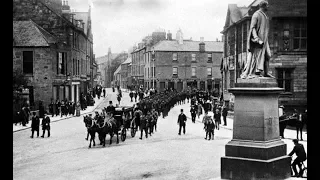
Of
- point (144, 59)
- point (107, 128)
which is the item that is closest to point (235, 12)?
point (107, 128)

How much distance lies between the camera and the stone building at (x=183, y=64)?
229ft

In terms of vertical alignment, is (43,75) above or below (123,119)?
above

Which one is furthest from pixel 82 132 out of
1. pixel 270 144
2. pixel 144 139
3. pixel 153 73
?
pixel 153 73

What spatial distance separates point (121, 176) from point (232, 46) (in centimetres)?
2684

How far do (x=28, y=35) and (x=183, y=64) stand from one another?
37779 millimetres

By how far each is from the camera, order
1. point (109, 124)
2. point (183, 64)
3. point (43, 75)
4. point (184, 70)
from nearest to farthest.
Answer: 1. point (109, 124)
2. point (43, 75)
3. point (183, 64)
4. point (184, 70)

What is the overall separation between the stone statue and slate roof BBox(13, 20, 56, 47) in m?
28.3

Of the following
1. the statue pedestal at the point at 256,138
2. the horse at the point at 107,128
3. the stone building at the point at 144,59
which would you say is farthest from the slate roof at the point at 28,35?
the stone building at the point at 144,59

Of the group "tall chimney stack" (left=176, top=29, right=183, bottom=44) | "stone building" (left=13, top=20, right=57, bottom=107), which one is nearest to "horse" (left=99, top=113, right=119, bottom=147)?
"stone building" (left=13, top=20, right=57, bottom=107)

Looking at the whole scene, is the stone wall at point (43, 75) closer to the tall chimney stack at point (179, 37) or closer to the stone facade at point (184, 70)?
the stone facade at point (184, 70)

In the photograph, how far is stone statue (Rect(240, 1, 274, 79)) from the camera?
1068cm

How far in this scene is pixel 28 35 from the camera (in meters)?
36.1

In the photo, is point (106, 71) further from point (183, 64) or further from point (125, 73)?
point (183, 64)
